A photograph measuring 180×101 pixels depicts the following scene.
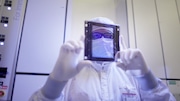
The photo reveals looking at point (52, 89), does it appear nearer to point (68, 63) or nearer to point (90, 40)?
point (68, 63)

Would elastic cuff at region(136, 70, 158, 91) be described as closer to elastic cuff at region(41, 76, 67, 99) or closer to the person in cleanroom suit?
the person in cleanroom suit

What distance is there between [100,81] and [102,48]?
214 millimetres

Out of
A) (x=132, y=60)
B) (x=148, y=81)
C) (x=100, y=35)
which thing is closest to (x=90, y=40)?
(x=100, y=35)

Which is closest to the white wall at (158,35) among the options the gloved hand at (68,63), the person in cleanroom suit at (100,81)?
the person in cleanroom suit at (100,81)

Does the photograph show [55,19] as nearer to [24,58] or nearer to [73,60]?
[24,58]

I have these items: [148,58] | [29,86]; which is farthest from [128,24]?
[29,86]

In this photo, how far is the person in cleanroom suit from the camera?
0.77m

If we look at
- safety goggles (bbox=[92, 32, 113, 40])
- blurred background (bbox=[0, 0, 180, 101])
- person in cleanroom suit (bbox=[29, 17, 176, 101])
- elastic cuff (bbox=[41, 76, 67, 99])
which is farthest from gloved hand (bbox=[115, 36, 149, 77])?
blurred background (bbox=[0, 0, 180, 101])

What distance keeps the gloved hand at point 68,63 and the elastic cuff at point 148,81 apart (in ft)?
1.08

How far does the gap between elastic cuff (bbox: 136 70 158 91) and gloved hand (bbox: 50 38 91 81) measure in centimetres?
33

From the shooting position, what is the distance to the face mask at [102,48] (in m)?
0.81

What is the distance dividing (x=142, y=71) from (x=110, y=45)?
22 cm

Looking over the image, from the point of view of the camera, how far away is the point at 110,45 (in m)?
0.84

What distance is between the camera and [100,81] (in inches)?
36.7
